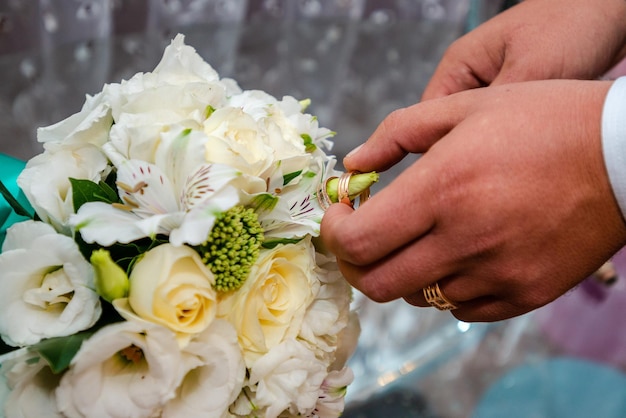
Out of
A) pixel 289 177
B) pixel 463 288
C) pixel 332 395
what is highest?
pixel 289 177

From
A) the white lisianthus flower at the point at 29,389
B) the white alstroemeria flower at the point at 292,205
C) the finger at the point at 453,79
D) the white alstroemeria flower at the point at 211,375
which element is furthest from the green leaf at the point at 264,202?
the finger at the point at 453,79

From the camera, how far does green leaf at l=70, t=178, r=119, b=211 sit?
0.50 m

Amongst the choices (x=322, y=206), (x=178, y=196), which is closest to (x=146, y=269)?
(x=178, y=196)

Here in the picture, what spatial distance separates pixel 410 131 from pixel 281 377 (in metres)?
Answer: 0.27

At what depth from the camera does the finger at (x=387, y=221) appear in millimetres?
527

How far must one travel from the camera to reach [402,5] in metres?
1.50

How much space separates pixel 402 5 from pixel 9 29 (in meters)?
0.92

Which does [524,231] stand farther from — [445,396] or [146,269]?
[445,396]

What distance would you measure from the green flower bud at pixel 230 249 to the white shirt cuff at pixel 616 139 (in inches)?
12.4

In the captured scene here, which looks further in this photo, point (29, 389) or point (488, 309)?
point (488, 309)

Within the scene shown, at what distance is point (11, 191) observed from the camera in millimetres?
636

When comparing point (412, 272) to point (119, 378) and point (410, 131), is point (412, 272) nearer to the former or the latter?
point (410, 131)

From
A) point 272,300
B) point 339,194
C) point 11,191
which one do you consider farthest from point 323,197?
point 11,191

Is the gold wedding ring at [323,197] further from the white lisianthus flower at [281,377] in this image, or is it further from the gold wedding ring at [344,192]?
the white lisianthus flower at [281,377]
